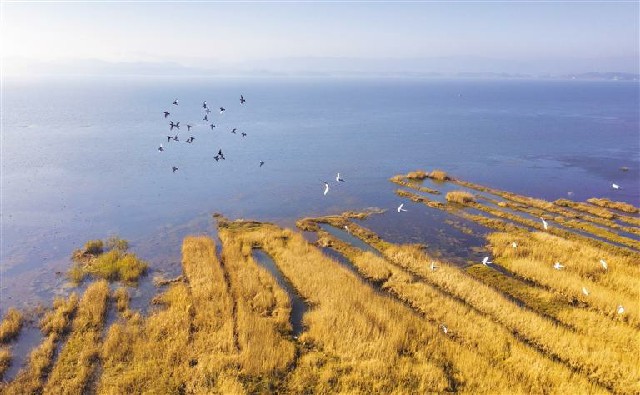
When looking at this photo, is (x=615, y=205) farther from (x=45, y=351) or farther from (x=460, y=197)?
(x=45, y=351)

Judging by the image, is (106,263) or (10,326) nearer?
(10,326)

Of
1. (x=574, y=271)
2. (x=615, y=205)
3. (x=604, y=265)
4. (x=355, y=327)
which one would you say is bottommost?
(x=615, y=205)

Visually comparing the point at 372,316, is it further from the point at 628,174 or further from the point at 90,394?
the point at 628,174

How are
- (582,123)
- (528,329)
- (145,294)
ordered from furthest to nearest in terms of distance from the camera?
(582,123) → (145,294) → (528,329)

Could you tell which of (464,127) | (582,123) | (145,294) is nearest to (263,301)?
(145,294)

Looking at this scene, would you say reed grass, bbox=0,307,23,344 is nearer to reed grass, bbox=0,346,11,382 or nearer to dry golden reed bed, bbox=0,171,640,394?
dry golden reed bed, bbox=0,171,640,394

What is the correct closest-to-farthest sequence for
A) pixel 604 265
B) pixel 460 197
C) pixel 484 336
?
1. pixel 484 336
2. pixel 604 265
3. pixel 460 197

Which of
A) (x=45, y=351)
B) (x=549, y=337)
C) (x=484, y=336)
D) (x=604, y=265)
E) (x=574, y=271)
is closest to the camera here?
(x=45, y=351)

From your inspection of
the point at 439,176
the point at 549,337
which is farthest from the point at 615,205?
the point at 549,337
